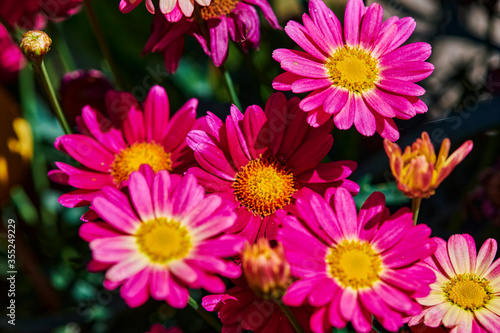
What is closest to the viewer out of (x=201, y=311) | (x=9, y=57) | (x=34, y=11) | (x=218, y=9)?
(x=201, y=311)

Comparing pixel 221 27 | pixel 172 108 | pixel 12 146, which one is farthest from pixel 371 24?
pixel 12 146

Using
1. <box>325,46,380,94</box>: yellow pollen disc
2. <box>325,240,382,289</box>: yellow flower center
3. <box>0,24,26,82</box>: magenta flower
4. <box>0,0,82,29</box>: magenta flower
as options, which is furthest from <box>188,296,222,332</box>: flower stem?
<box>0,24,26,82</box>: magenta flower

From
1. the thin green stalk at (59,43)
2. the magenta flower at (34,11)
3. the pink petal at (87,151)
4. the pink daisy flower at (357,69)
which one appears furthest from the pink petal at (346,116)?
the thin green stalk at (59,43)

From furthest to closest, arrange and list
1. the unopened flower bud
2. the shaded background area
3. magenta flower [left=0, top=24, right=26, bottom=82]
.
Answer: magenta flower [left=0, top=24, right=26, bottom=82] → the shaded background area → the unopened flower bud

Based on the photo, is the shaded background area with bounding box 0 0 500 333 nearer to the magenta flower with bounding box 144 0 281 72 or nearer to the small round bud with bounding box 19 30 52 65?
the magenta flower with bounding box 144 0 281 72

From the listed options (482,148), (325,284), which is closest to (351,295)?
(325,284)

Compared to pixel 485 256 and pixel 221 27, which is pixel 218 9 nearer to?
pixel 221 27
